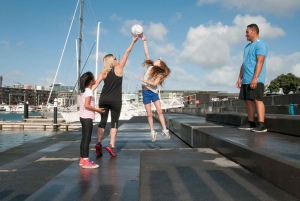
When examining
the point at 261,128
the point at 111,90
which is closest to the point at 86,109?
the point at 111,90

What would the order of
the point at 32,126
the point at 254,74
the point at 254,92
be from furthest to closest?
1. the point at 32,126
2. the point at 254,92
3. the point at 254,74

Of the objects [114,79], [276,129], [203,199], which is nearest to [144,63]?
[114,79]

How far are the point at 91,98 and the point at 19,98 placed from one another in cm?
19391

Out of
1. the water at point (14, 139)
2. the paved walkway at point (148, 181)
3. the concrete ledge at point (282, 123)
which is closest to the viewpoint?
the paved walkway at point (148, 181)

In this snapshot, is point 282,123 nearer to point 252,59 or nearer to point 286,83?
point 252,59

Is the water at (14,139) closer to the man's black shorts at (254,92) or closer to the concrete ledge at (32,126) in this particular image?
the concrete ledge at (32,126)

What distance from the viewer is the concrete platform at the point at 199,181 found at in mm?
2385

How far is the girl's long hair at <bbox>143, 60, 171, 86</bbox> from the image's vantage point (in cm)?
560

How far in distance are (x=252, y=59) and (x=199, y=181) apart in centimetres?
343

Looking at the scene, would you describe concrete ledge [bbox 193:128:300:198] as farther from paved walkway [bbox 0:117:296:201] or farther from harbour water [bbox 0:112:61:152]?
harbour water [bbox 0:112:61:152]

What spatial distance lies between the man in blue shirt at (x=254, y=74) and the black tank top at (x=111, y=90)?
244 centimetres

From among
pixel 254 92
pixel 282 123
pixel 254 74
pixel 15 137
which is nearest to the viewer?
pixel 282 123

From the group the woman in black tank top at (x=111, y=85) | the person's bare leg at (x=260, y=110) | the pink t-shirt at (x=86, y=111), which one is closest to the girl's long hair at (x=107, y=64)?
the woman in black tank top at (x=111, y=85)

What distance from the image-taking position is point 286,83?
55.7 meters
